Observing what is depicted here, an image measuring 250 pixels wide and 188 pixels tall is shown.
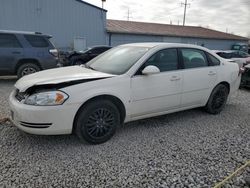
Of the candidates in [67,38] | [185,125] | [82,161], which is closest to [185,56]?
[185,125]

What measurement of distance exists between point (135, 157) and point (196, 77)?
210 centimetres

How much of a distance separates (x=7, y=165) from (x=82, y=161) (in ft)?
2.99

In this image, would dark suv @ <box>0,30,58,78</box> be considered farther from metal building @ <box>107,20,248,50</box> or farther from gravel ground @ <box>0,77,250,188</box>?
metal building @ <box>107,20,248,50</box>

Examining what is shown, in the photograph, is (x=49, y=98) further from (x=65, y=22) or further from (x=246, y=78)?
(x=65, y=22)

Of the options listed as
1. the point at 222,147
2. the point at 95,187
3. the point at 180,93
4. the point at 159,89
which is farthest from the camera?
the point at 180,93

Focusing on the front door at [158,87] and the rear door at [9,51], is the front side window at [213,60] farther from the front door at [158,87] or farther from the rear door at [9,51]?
the rear door at [9,51]

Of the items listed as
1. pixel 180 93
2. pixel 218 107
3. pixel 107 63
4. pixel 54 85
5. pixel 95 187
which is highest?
pixel 107 63

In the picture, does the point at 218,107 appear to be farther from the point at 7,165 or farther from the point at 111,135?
the point at 7,165

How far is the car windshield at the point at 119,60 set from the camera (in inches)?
137

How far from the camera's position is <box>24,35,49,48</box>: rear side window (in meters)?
7.29

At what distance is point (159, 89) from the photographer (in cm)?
363

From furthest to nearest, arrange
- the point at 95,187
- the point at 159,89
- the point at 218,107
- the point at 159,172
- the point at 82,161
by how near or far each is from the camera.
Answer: the point at 218,107
the point at 159,89
the point at 82,161
the point at 159,172
the point at 95,187

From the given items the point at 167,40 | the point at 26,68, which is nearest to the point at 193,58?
the point at 26,68

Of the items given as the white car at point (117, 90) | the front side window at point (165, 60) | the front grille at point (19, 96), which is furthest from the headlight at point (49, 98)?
the front side window at point (165, 60)
